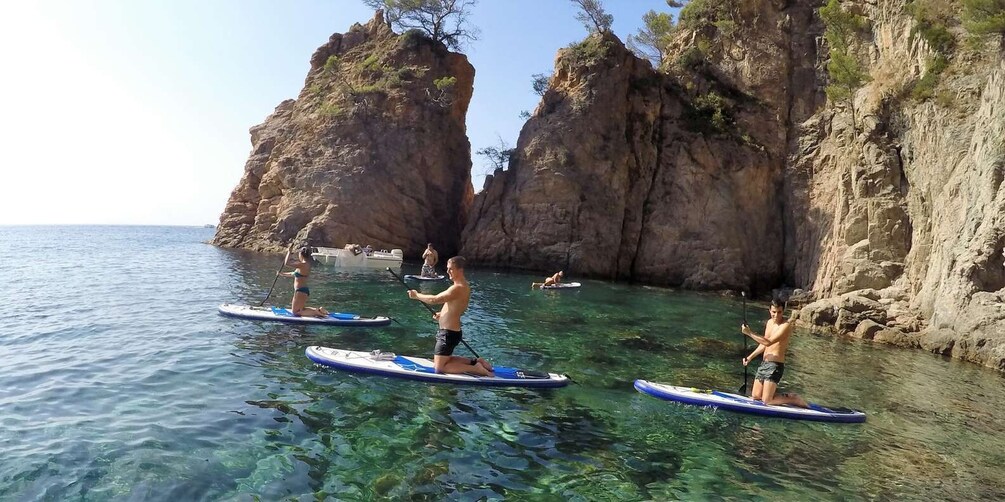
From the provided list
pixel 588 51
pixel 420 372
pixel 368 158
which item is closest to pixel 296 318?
pixel 420 372

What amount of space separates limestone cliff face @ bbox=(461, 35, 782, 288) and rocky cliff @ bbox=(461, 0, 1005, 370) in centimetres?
9

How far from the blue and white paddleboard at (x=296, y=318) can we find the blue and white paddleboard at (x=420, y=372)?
377 centimetres

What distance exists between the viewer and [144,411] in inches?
326

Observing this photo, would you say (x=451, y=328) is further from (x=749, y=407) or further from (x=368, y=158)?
(x=368, y=158)

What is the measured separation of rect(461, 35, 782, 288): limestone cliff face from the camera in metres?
34.3

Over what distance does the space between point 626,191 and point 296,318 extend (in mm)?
26521

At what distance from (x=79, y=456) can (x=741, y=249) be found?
32575 millimetres

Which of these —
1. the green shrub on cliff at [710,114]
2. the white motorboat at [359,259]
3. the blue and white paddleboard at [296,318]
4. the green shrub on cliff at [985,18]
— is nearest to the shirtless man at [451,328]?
the blue and white paddleboard at [296,318]

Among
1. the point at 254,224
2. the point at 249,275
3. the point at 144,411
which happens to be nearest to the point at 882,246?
the point at 144,411

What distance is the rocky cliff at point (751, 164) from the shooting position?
68.4 feet

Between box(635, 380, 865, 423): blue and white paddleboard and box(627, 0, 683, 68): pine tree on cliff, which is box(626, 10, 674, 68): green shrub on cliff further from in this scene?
box(635, 380, 865, 423): blue and white paddleboard

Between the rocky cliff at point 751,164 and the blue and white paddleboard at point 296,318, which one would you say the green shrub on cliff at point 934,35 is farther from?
the blue and white paddleboard at point 296,318

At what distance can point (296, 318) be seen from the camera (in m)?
14.8

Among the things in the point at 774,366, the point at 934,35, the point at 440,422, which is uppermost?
the point at 934,35
